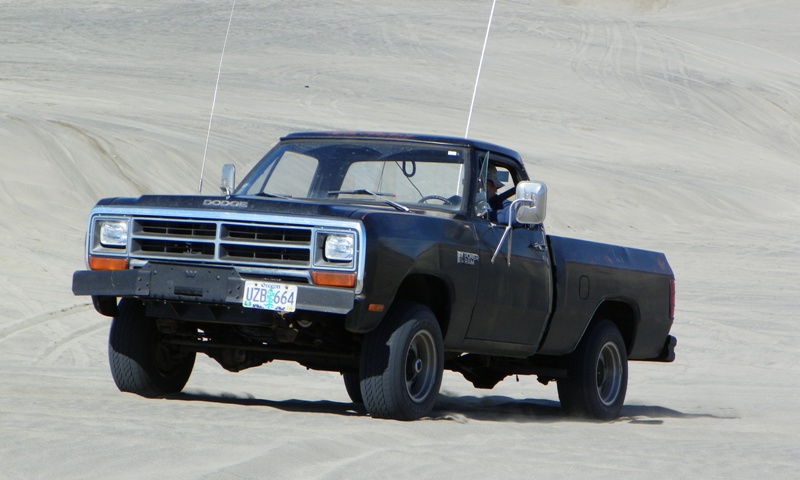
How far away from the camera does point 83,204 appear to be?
20234 millimetres

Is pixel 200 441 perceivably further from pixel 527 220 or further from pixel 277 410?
pixel 527 220

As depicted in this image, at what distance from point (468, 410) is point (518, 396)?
2239 millimetres

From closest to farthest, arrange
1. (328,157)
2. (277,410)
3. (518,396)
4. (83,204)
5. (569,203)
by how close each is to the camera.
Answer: (277,410)
(328,157)
(518,396)
(83,204)
(569,203)


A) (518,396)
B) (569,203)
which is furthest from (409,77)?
(518,396)

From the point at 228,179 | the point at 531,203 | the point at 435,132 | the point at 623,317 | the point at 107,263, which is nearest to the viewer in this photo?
the point at 107,263

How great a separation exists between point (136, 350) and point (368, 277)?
195cm

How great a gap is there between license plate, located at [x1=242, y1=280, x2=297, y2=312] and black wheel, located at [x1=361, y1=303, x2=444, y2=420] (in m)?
0.62

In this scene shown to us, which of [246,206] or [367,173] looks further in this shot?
[367,173]

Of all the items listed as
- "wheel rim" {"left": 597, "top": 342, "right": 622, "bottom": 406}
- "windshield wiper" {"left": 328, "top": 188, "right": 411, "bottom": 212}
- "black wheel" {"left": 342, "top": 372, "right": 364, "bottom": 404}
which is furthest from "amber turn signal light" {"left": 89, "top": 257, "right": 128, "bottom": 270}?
"wheel rim" {"left": 597, "top": 342, "right": 622, "bottom": 406}

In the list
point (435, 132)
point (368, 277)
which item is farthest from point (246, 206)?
point (435, 132)

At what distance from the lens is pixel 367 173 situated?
29.0 feet

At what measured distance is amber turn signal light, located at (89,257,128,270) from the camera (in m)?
8.05

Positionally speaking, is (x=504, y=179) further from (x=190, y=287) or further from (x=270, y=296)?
(x=190, y=287)

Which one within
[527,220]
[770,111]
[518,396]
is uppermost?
[770,111]
